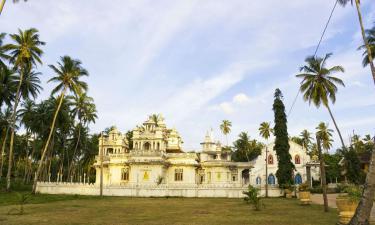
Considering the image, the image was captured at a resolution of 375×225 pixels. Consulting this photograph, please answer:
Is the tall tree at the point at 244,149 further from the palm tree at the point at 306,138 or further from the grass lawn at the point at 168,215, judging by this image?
the grass lawn at the point at 168,215

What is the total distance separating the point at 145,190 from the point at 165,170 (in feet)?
27.9

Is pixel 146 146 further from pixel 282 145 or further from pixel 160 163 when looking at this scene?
pixel 282 145

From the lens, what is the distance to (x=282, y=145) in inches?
1683

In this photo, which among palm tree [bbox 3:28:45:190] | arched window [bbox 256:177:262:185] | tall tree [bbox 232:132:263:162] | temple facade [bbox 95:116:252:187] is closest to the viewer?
palm tree [bbox 3:28:45:190]

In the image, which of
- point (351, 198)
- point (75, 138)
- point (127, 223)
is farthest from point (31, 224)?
point (75, 138)

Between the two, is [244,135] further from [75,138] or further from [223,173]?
[75,138]

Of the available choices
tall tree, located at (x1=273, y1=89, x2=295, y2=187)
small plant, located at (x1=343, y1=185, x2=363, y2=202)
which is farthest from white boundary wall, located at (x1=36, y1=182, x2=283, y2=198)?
small plant, located at (x1=343, y1=185, x2=363, y2=202)

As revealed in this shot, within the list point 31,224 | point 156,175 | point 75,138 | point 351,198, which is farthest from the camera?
point 75,138

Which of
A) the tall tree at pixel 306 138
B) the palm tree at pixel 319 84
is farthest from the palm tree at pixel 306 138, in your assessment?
the palm tree at pixel 319 84

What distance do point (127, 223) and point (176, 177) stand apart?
3571 centimetres

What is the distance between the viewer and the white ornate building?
42.0 metres

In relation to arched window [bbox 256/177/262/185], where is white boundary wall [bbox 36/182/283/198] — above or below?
below

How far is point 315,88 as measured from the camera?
41.8 m

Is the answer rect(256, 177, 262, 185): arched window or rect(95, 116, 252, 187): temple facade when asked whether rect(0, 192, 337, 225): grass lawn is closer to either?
rect(95, 116, 252, 187): temple facade
